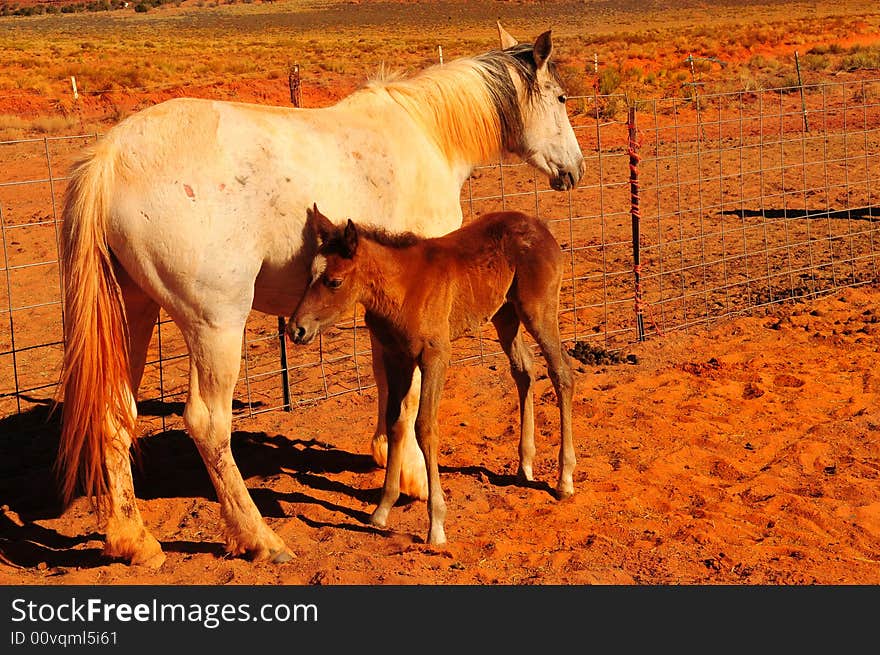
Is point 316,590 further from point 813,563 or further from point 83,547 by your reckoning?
Answer: point 813,563

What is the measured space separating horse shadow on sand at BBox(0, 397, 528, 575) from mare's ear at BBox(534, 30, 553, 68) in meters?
2.63

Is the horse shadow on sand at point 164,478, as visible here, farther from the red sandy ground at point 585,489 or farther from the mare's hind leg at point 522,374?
the mare's hind leg at point 522,374

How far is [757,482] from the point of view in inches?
219

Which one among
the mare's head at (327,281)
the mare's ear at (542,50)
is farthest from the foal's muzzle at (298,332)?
the mare's ear at (542,50)

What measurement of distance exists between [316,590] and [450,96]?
3096 millimetres

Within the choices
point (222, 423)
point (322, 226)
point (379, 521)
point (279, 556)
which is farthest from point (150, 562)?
point (322, 226)

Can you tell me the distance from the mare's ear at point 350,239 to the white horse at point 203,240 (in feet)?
0.94

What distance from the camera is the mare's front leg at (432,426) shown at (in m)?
4.92

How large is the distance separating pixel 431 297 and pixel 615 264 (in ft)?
19.4

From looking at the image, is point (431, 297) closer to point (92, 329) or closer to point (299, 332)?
point (299, 332)

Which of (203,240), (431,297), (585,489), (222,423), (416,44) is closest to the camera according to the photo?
(203,240)

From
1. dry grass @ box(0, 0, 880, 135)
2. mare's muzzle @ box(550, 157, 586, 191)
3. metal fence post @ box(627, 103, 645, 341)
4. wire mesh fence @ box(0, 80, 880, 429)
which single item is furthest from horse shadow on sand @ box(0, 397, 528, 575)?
dry grass @ box(0, 0, 880, 135)

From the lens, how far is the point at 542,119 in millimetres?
6270

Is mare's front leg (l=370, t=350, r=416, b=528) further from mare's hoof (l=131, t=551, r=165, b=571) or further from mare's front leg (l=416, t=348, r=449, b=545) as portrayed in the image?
mare's hoof (l=131, t=551, r=165, b=571)
